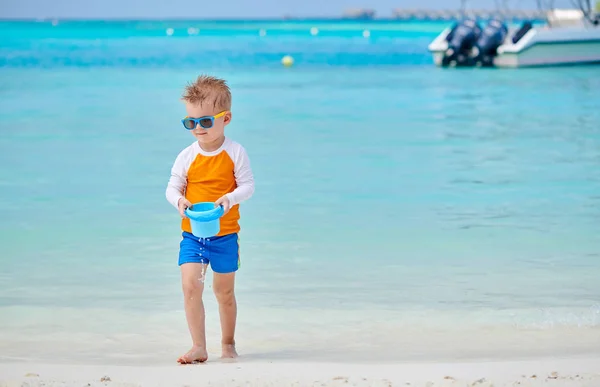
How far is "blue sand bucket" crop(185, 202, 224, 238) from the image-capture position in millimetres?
4434

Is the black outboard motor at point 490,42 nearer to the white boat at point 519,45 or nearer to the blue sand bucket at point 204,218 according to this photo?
the white boat at point 519,45

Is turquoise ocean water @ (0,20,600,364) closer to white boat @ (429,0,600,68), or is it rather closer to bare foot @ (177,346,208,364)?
bare foot @ (177,346,208,364)

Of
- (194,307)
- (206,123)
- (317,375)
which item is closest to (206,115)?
(206,123)

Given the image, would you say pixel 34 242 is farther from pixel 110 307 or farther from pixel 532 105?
pixel 532 105

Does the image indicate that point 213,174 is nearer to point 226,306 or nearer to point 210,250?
point 210,250

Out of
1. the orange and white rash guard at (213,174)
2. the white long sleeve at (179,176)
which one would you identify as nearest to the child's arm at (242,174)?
the orange and white rash guard at (213,174)

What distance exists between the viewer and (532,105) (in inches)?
968

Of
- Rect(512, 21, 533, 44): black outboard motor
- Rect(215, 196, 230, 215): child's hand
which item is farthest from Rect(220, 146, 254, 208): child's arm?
Rect(512, 21, 533, 44): black outboard motor

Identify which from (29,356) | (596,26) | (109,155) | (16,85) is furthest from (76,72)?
(29,356)

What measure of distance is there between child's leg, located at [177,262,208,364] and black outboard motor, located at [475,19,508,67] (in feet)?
123

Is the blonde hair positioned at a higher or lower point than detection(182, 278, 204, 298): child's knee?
higher

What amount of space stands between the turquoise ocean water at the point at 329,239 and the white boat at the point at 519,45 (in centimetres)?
1955

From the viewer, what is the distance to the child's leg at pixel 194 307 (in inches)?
182

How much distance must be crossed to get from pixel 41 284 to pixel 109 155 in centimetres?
784
